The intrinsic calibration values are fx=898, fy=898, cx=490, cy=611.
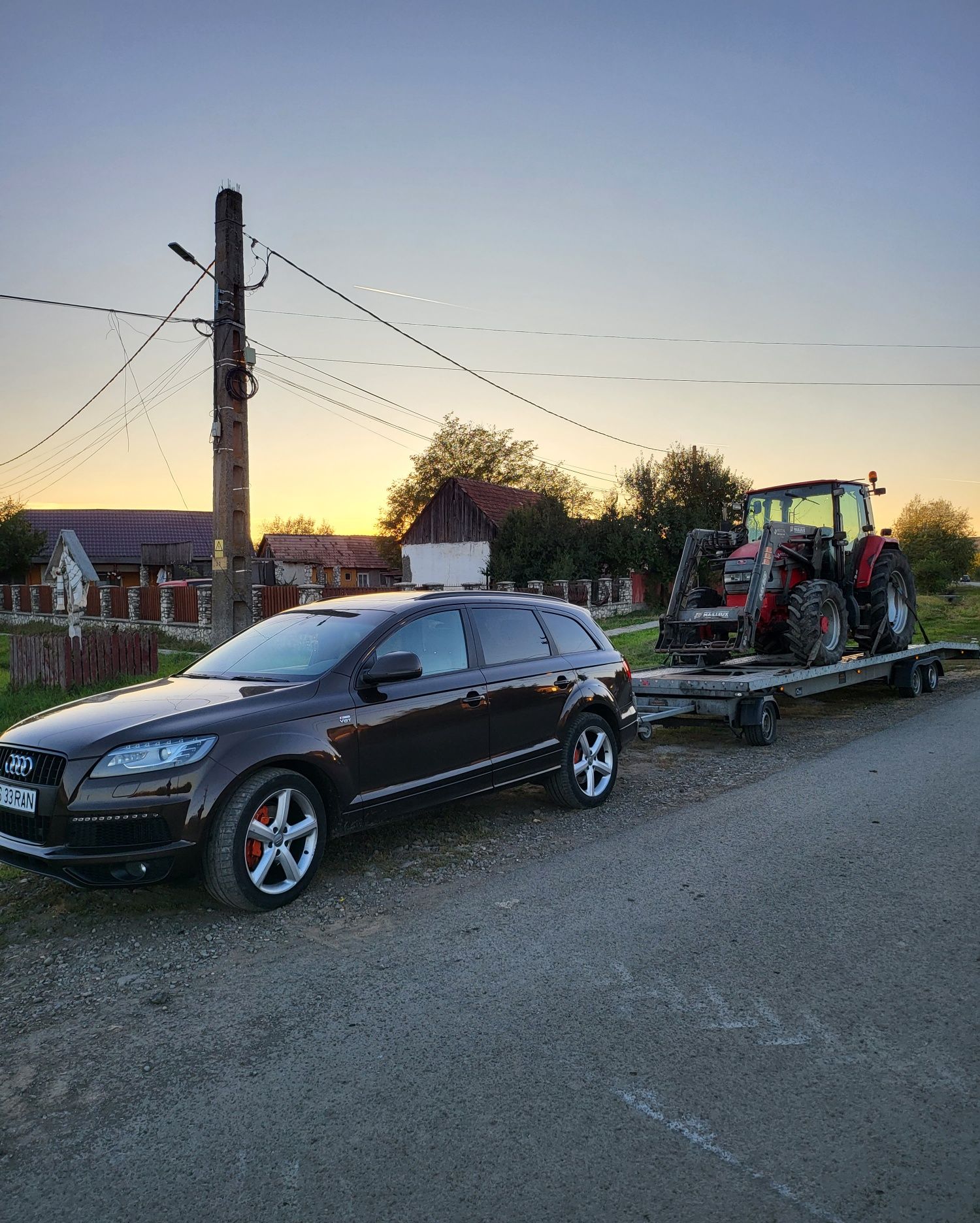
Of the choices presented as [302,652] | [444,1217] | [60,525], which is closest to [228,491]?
[302,652]

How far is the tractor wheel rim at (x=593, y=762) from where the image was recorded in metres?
6.84

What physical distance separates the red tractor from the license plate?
808cm

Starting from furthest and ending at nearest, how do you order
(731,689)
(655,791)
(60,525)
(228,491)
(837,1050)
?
(60,525), (228,491), (731,689), (655,791), (837,1050)

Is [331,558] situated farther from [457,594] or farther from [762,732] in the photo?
[457,594]

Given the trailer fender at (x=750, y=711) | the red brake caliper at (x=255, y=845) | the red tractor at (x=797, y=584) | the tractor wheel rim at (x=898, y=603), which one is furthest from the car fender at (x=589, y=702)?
the tractor wheel rim at (x=898, y=603)

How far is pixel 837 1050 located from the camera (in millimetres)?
3289

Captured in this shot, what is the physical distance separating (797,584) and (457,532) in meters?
29.8

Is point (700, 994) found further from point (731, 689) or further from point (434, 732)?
point (731, 689)

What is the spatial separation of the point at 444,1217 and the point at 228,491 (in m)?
10.1

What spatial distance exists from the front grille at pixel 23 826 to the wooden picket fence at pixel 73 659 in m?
10.0

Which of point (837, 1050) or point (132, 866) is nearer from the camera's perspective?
point (837, 1050)

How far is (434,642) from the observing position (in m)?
5.95

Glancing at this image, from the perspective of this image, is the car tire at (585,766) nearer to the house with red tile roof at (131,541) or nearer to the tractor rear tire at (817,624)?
the tractor rear tire at (817,624)

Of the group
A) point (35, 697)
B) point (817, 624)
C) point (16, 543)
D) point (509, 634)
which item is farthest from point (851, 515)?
point (16, 543)
